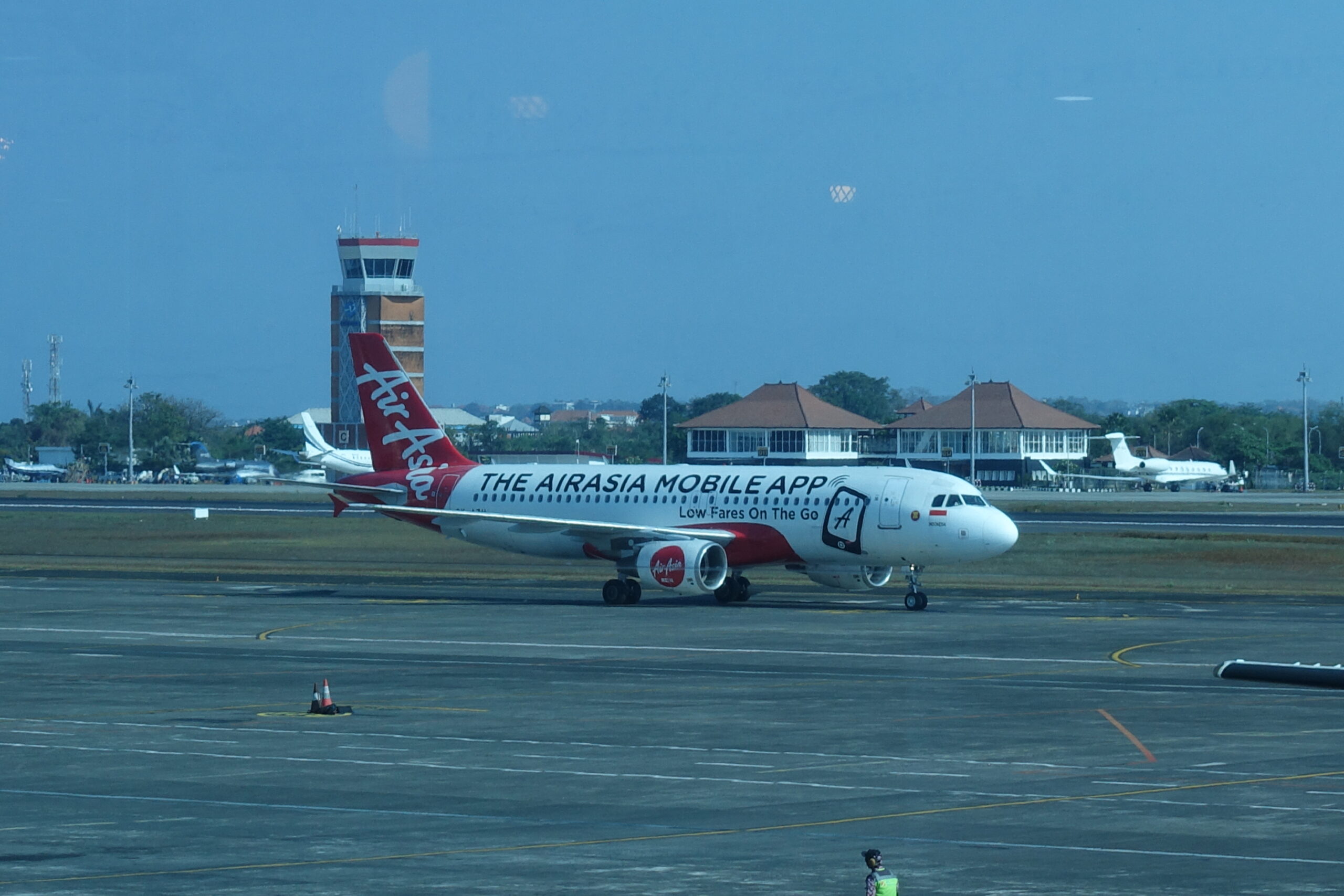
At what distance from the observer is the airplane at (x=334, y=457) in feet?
259

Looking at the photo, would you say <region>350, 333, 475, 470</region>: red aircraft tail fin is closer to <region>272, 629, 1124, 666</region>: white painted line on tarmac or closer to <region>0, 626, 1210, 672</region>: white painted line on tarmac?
<region>0, 626, 1210, 672</region>: white painted line on tarmac

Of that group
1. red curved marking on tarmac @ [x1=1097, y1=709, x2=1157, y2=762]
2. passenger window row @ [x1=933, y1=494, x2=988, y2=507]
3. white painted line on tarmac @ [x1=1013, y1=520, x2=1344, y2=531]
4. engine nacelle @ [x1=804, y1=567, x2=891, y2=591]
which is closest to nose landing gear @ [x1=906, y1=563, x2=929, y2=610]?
→ engine nacelle @ [x1=804, y1=567, x2=891, y2=591]

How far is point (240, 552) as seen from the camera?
3216 inches

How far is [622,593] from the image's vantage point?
179 ft

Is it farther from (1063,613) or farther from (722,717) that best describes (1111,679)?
(1063,613)

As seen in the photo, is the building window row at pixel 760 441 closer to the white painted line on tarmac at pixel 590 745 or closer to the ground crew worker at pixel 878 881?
the white painted line on tarmac at pixel 590 745

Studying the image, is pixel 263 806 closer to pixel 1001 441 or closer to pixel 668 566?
pixel 668 566

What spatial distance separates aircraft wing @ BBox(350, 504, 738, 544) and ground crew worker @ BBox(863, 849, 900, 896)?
136ft

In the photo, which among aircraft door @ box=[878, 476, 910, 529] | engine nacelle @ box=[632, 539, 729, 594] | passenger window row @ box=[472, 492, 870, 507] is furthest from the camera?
passenger window row @ box=[472, 492, 870, 507]

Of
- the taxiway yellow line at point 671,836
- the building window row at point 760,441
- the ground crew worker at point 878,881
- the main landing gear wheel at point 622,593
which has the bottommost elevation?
the taxiway yellow line at point 671,836

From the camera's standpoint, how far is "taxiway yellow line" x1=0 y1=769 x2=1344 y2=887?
667 inches

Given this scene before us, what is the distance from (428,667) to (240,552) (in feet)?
157

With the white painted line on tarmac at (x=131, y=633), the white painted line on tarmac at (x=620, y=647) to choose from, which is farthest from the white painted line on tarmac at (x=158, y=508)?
the white painted line on tarmac at (x=620, y=647)

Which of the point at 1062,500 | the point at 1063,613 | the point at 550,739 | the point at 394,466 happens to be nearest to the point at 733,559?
the point at 1063,613
